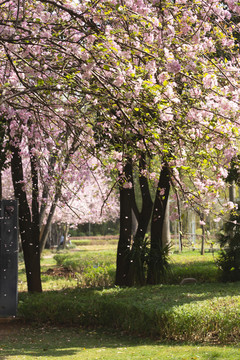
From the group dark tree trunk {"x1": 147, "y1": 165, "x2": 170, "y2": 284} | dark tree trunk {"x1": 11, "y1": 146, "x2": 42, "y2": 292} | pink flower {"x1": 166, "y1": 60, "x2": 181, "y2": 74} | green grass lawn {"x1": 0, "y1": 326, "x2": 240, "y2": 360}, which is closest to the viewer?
pink flower {"x1": 166, "y1": 60, "x2": 181, "y2": 74}

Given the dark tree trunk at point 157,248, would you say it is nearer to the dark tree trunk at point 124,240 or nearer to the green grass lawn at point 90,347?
the dark tree trunk at point 124,240

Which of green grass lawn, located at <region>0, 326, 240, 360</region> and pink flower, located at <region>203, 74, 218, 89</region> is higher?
pink flower, located at <region>203, 74, 218, 89</region>

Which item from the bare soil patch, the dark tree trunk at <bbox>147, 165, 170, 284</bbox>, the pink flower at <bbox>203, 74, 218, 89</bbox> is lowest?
the bare soil patch

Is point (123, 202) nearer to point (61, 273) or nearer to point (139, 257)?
point (139, 257)

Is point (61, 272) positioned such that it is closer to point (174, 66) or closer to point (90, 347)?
point (90, 347)

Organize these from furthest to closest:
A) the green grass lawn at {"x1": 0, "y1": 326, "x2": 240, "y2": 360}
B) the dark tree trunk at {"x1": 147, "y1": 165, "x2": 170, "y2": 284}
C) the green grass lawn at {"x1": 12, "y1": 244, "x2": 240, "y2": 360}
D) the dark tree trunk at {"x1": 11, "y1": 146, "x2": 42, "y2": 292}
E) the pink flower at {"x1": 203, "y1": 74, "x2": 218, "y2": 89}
A: 1. the dark tree trunk at {"x1": 147, "y1": 165, "x2": 170, "y2": 284}
2. the dark tree trunk at {"x1": 11, "y1": 146, "x2": 42, "y2": 292}
3. the green grass lawn at {"x1": 12, "y1": 244, "x2": 240, "y2": 360}
4. the green grass lawn at {"x1": 0, "y1": 326, "x2": 240, "y2": 360}
5. the pink flower at {"x1": 203, "y1": 74, "x2": 218, "y2": 89}

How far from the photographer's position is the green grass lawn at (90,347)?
6.31 metres

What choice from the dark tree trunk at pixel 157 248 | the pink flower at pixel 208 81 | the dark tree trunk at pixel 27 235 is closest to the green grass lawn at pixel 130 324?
the dark tree trunk at pixel 27 235

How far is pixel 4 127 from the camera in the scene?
36.0 ft

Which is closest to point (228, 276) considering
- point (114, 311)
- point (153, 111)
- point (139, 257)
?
point (139, 257)

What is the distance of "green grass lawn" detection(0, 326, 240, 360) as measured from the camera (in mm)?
6312

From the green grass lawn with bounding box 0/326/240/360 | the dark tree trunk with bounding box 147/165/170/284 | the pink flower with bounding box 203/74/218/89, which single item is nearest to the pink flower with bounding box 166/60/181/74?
the pink flower with bounding box 203/74/218/89

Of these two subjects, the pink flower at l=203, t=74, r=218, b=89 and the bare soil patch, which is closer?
the pink flower at l=203, t=74, r=218, b=89

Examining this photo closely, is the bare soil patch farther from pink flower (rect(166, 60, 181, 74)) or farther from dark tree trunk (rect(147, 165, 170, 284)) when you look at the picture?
pink flower (rect(166, 60, 181, 74))
